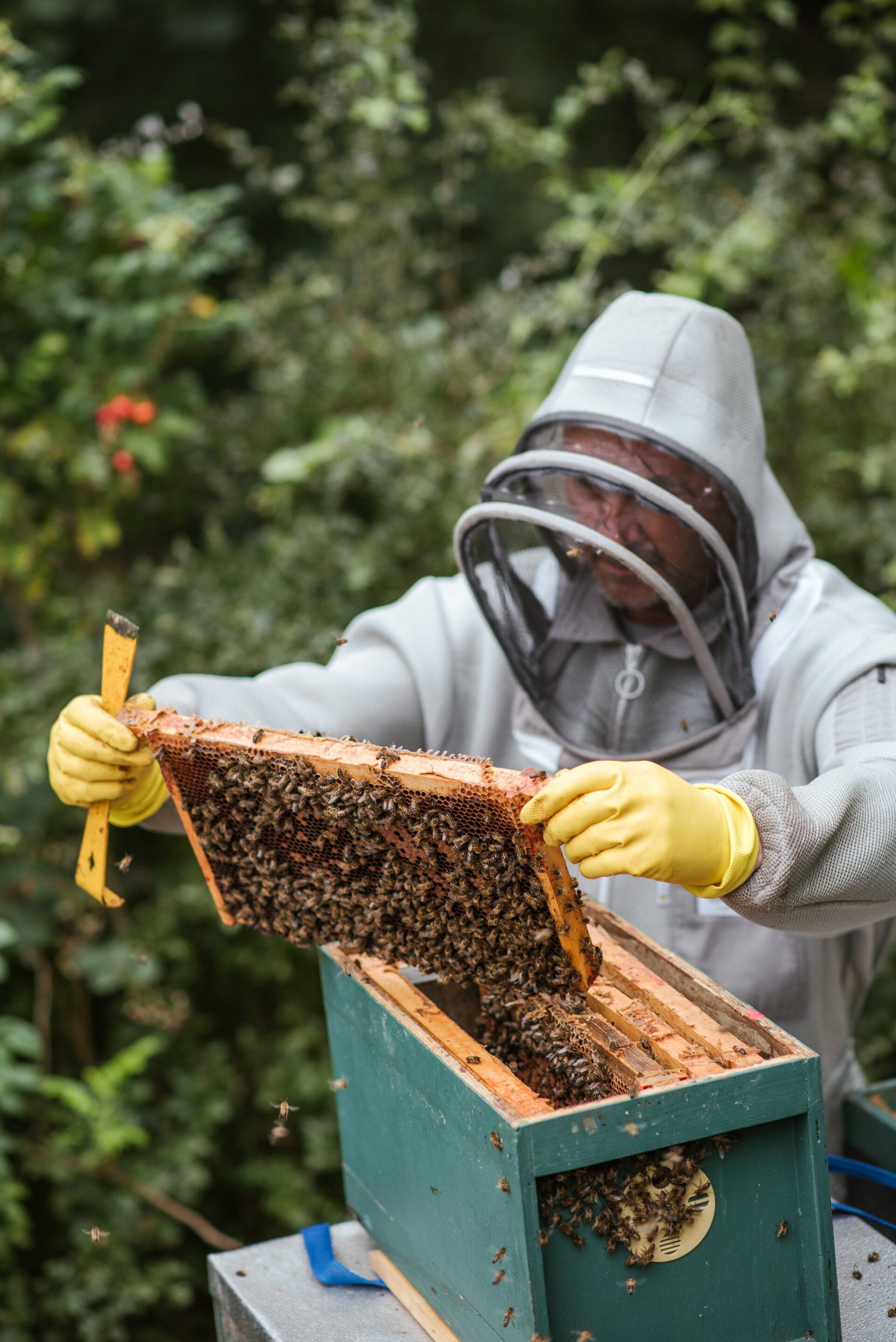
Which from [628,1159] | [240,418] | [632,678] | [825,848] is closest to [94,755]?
[632,678]

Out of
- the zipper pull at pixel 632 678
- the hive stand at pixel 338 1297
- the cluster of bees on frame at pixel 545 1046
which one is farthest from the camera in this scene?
the zipper pull at pixel 632 678

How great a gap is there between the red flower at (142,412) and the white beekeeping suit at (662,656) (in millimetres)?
1596

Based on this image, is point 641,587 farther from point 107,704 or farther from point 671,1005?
point 107,704

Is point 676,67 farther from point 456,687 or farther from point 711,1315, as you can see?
point 711,1315

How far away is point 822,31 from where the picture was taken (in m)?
5.48

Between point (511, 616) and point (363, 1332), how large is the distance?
1.40 m

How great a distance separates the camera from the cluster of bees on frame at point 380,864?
166cm

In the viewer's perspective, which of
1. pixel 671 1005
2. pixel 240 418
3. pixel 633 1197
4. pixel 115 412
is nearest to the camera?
pixel 633 1197

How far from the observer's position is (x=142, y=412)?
3.82 m

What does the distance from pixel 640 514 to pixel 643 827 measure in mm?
782

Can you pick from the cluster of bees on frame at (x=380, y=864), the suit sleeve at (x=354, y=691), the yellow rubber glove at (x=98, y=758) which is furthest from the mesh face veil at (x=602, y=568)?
the yellow rubber glove at (x=98, y=758)

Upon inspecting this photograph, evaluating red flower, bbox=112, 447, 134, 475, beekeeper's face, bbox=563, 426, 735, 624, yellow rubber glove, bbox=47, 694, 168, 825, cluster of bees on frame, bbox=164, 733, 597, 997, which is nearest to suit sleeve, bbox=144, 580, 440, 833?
yellow rubber glove, bbox=47, 694, 168, 825

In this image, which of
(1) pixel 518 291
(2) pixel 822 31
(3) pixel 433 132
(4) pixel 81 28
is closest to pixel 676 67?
(2) pixel 822 31

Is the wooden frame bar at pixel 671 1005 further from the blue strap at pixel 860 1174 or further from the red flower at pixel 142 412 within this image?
the red flower at pixel 142 412
